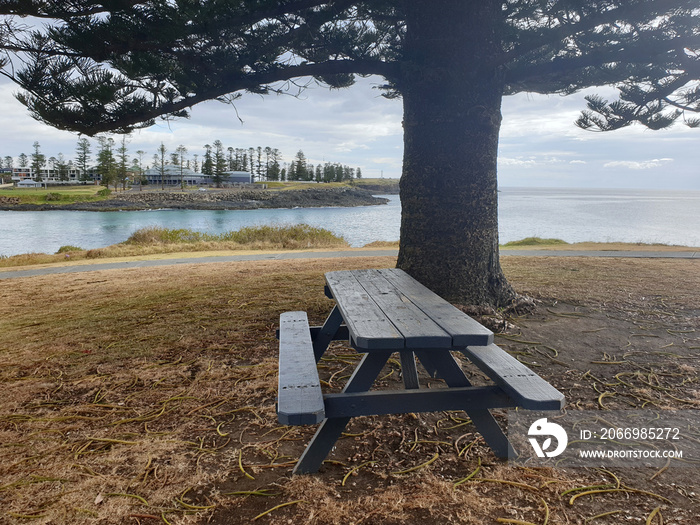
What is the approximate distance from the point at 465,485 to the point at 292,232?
1749 cm

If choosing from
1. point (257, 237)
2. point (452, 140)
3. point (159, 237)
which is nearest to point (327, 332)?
point (452, 140)

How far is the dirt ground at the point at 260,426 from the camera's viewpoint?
1853 mm

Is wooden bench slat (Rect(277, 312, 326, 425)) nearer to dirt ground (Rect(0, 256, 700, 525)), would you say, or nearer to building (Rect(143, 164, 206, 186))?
dirt ground (Rect(0, 256, 700, 525))

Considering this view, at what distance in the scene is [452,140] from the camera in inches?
169

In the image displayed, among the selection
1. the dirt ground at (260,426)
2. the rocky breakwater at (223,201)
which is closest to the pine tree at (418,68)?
the dirt ground at (260,426)

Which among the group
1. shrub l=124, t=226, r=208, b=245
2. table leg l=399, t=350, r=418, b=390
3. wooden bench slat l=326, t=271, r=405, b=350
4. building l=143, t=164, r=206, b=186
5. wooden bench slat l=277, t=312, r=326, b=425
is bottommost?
shrub l=124, t=226, r=208, b=245

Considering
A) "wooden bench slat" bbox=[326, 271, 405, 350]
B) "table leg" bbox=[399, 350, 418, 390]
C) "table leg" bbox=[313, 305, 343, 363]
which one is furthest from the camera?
"table leg" bbox=[313, 305, 343, 363]

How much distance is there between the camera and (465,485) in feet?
6.50

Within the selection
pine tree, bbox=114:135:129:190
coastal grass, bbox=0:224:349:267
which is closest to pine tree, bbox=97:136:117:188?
pine tree, bbox=114:135:129:190

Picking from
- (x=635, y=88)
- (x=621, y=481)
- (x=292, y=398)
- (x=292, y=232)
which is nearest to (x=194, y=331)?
(x=292, y=398)

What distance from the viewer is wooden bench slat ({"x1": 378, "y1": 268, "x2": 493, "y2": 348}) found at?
1892mm

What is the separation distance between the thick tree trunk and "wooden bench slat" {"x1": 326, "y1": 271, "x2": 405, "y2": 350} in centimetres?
150

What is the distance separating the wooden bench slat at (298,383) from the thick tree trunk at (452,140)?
2.02 meters

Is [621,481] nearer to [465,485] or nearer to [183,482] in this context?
[465,485]
